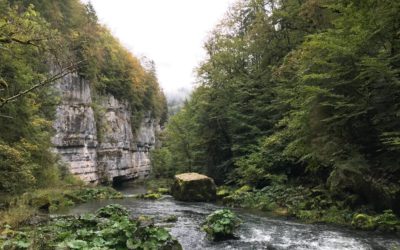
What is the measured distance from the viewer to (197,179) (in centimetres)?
2369

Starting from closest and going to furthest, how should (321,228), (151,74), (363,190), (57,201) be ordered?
(321,228)
(363,190)
(57,201)
(151,74)

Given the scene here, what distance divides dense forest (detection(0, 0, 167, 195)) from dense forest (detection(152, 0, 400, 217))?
10.1m

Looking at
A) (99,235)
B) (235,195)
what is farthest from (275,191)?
(99,235)

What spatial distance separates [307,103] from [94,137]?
3102 centimetres

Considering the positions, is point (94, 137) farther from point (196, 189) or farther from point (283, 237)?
point (283, 237)

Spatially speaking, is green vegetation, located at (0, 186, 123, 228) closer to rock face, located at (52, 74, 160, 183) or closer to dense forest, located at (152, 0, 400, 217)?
rock face, located at (52, 74, 160, 183)

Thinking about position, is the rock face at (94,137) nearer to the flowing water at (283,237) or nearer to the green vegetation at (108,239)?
the flowing water at (283,237)

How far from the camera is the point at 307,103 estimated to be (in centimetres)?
1630

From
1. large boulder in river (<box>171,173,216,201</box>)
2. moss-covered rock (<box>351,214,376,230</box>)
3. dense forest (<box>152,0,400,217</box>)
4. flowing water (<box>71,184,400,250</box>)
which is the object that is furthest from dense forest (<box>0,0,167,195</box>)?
moss-covered rock (<box>351,214,376,230</box>)

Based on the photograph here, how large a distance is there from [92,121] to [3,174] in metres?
26.3

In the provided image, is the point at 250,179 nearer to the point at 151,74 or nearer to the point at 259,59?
the point at 259,59

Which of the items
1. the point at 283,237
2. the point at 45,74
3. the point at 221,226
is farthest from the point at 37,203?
the point at 45,74

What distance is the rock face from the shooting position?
3772cm

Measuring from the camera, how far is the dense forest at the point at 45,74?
8.37 metres
